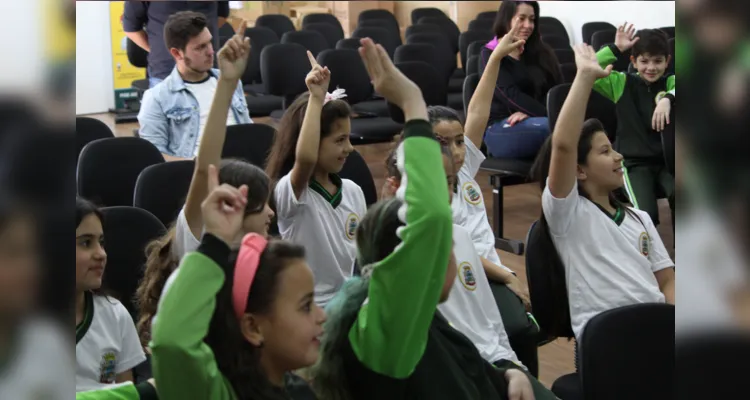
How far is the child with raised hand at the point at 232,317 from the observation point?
1181 millimetres

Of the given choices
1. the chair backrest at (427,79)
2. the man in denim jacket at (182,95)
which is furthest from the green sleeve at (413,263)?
the chair backrest at (427,79)

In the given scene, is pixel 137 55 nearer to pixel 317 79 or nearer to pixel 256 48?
pixel 256 48

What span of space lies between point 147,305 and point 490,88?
49.9 inches

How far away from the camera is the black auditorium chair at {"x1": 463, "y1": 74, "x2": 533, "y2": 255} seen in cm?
440

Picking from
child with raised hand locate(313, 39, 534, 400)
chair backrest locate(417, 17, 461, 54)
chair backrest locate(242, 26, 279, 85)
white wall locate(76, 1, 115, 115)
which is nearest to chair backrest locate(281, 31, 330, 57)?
chair backrest locate(242, 26, 279, 85)

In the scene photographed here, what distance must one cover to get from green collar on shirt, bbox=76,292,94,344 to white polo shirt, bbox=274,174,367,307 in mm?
824

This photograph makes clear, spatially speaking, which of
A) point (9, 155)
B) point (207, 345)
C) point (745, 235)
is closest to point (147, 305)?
point (207, 345)

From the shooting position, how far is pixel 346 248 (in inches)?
101

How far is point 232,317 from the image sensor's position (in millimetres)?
1342

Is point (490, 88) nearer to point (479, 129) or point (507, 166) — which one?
point (479, 129)

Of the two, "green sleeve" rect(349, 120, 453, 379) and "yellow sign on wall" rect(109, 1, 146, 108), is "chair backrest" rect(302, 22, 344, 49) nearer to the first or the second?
"yellow sign on wall" rect(109, 1, 146, 108)

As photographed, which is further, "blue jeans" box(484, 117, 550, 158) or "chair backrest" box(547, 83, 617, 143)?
Result: "blue jeans" box(484, 117, 550, 158)

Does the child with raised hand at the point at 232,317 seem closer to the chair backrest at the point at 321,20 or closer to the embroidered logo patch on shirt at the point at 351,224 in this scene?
the embroidered logo patch on shirt at the point at 351,224

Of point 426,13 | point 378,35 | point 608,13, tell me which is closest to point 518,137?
point 378,35
